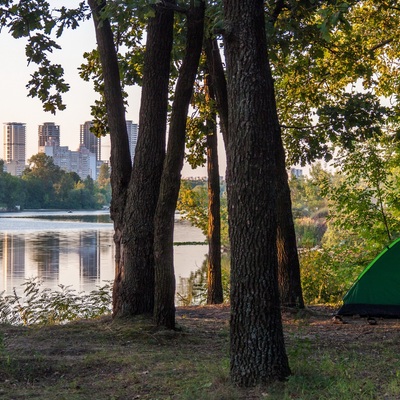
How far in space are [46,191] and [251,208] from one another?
332ft

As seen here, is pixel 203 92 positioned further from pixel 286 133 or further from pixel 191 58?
pixel 191 58

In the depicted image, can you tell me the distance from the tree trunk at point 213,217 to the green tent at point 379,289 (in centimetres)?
353

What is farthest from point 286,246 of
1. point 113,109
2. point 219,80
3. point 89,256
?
point 89,256

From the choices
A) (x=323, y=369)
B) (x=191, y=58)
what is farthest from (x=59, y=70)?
(x=323, y=369)

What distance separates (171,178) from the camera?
24.0 feet

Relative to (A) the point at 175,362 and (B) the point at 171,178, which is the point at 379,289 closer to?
(B) the point at 171,178

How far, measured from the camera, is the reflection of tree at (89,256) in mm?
27047

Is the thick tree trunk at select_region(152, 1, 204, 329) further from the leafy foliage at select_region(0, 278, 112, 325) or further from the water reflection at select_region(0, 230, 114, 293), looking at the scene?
the water reflection at select_region(0, 230, 114, 293)

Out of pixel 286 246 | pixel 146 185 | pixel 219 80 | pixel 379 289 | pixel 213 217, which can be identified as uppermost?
pixel 219 80

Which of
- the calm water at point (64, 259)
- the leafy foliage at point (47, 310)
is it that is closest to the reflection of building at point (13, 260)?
the calm water at point (64, 259)

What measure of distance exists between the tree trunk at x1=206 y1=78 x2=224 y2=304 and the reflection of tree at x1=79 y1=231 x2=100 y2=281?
45.4 ft

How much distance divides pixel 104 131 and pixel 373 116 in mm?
4024

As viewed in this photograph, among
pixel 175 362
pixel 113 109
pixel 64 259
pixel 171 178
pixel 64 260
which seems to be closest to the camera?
pixel 175 362

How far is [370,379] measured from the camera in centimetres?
514
